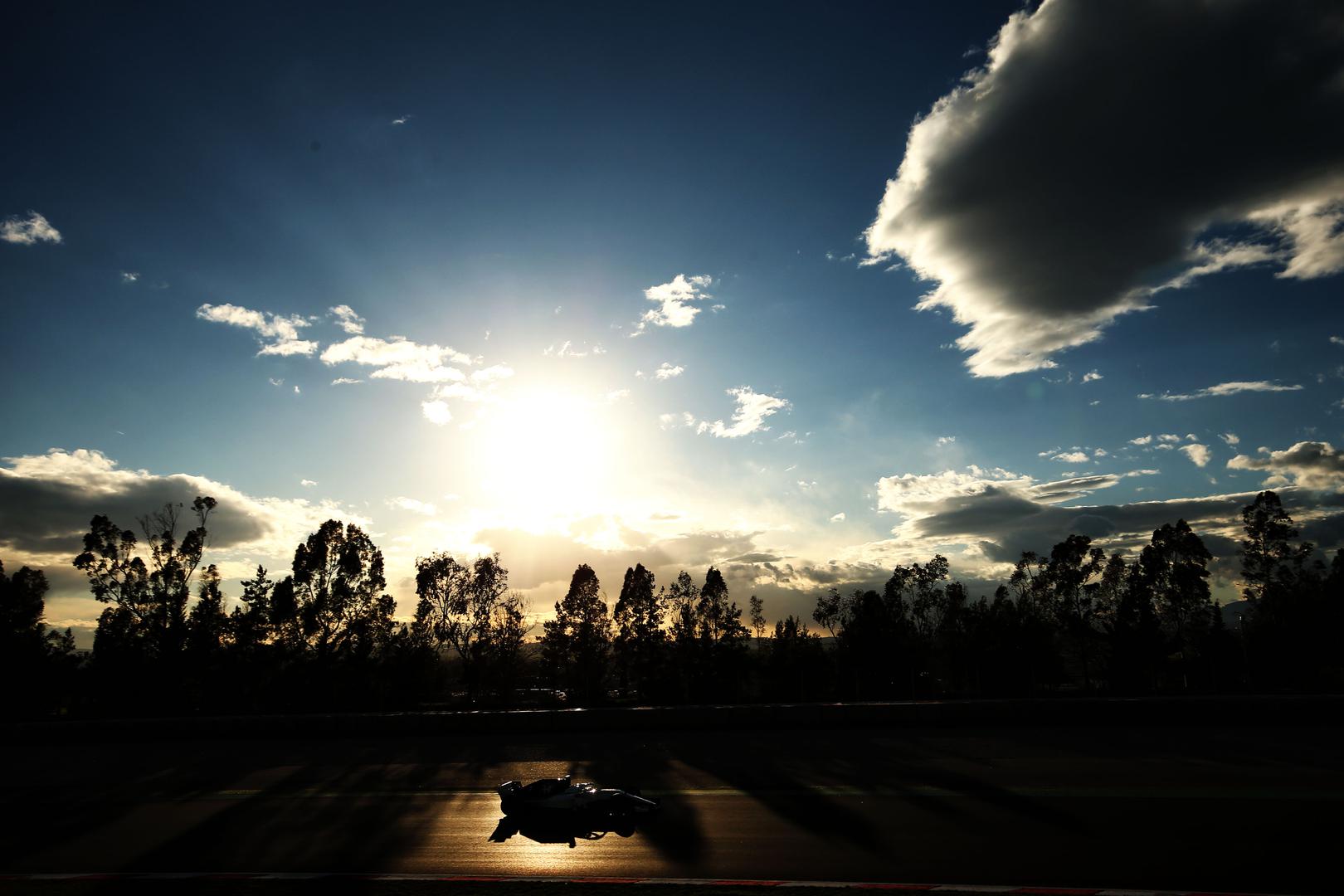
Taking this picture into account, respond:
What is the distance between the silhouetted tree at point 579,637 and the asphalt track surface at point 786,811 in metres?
31.1

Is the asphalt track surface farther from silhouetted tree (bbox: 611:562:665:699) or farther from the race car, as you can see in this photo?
silhouetted tree (bbox: 611:562:665:699)

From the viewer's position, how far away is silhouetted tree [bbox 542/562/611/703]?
205 feet

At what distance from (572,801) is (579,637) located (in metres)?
45.8

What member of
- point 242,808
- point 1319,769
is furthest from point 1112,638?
point 242,808

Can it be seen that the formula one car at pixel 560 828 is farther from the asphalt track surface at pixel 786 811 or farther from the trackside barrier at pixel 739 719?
the trackside barrier at pixel 739 719

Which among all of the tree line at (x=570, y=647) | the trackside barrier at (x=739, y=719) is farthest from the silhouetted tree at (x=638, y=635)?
the trackside barrier at (x=739, y=719)

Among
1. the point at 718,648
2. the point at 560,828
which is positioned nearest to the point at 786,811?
the point at 560,828

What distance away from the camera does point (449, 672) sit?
2443 inches

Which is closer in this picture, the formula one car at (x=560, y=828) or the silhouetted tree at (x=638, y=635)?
the formula one car at (x=560, y=828)

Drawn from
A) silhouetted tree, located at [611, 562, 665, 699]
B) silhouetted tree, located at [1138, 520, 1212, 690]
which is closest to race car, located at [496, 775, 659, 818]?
silhouetted tree, located at [611, 562, 665, 699]

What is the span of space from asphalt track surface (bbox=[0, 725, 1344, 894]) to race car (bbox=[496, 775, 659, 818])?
590 millimetres

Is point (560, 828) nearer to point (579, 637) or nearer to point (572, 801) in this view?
point (572, 801)

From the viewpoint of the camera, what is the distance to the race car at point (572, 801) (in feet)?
61.7

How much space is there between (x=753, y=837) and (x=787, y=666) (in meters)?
45.2
